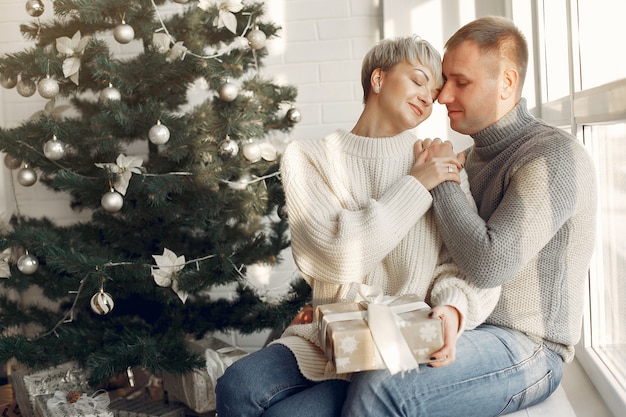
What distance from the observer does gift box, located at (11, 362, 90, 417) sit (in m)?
2.43

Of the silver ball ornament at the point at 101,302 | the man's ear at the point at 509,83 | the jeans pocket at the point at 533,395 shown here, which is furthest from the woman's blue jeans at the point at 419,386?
the silver ball ornament at the point at 101,302

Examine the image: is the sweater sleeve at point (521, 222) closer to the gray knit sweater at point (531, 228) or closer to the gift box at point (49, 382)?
the gray knit sweater at point (531, 228)

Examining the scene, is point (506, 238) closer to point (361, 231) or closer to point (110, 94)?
point (361, 231)

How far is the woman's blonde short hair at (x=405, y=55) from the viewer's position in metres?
1.67

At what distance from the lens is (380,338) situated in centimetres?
119

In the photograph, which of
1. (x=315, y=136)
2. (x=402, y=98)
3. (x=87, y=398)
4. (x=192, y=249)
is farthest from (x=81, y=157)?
(x=402, y=98)

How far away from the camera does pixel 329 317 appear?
4.16 feet

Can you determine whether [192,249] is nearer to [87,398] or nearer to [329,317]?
[87,398]

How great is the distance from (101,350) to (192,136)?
30.3 inches

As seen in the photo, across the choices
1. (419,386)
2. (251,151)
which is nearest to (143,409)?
(251,151)

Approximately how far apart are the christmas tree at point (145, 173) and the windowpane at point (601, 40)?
1000 mm

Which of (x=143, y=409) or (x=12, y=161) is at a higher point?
(x=12, y=161)

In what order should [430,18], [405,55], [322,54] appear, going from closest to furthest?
[405,55] < [430,18] < [322,54]

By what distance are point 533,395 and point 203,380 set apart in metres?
1.28
